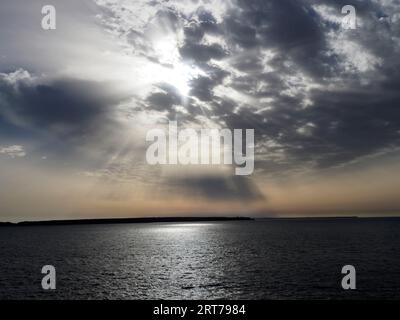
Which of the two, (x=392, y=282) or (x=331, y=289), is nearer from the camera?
(x=331, y=289)

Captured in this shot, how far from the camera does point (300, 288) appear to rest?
2126 inches

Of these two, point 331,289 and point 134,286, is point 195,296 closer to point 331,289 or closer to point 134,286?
point 134,286

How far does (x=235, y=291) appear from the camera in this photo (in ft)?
175

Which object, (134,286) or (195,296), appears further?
(134,286)

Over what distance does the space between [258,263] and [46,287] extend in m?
46.7
